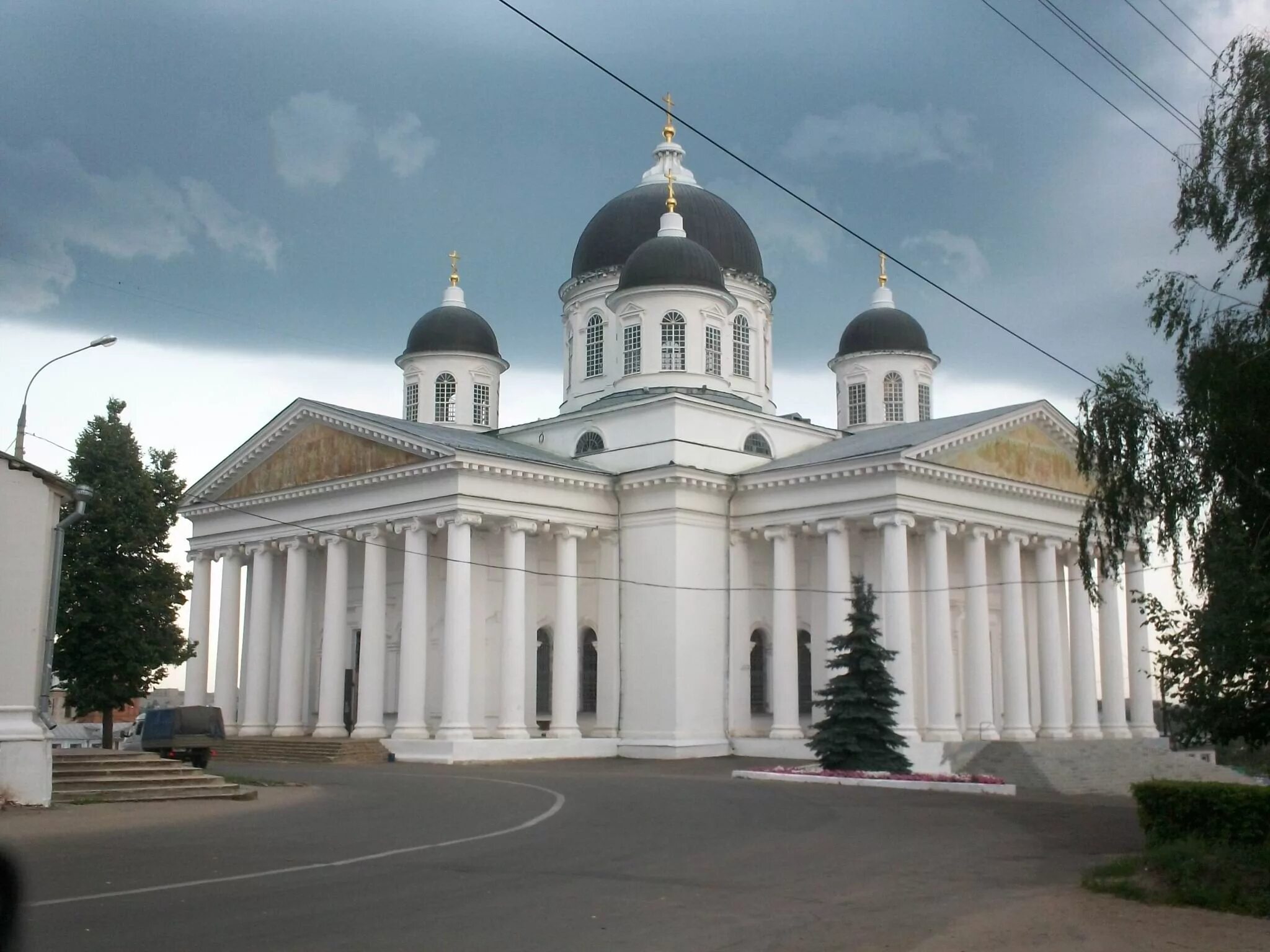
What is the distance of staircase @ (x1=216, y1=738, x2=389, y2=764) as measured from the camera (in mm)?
35844

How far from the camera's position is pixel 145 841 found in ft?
49.2

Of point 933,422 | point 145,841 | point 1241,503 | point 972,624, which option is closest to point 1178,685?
point 1241,503

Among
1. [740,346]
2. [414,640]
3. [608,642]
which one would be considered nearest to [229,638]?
[414,640]

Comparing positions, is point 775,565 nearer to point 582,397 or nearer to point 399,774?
point 582,397

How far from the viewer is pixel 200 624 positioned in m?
45.1

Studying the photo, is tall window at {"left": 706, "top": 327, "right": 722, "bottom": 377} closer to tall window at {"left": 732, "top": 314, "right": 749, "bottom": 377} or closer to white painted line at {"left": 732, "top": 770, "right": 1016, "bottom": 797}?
tall window at {"left": 732, "top": 314, "right": 749, "bottom": 377}

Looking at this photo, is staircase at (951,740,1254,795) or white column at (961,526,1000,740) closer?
staircase at (951,740,1254,795)


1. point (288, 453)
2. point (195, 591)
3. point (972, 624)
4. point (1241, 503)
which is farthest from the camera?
point (195, 591)

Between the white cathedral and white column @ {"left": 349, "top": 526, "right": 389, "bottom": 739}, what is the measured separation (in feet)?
0.31

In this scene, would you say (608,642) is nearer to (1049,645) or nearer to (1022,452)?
(1049,645)

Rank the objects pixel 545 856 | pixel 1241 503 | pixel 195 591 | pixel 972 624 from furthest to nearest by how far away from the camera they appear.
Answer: pixel 195 591 → pixel 972 624 → pixel 1241 503 → pixel 545 856

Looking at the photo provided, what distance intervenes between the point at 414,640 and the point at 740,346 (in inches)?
610

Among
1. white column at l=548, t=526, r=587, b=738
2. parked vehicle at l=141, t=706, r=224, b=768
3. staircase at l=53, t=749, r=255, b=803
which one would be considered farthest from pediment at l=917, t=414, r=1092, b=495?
staircase at l=53, t=749, r=255, b=803

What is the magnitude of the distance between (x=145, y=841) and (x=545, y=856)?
4466 mm
